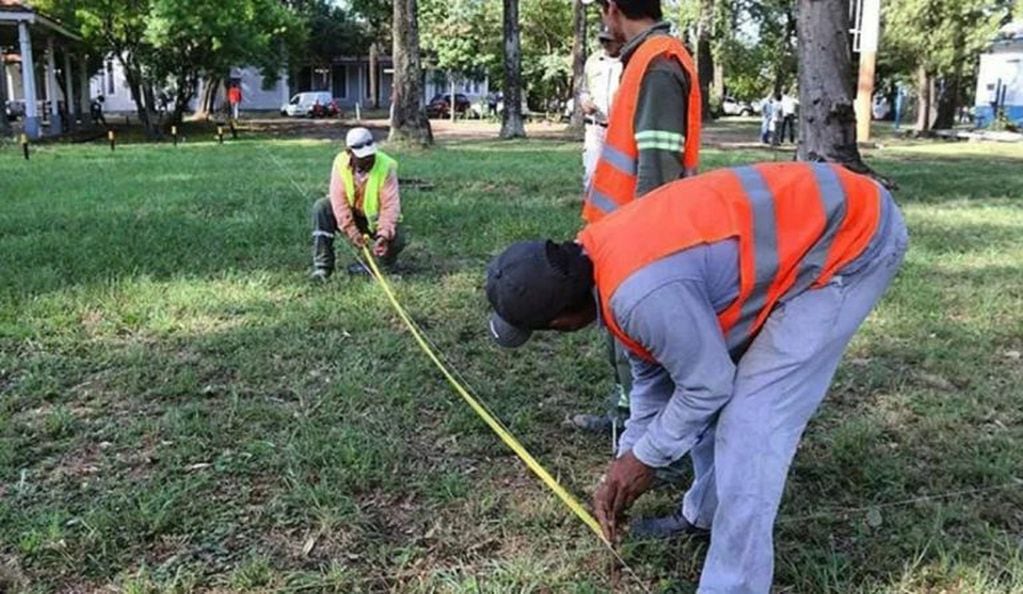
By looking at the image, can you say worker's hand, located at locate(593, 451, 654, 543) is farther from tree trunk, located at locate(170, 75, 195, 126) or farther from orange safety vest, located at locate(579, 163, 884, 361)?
tree trunk, located at locate(170, 75, 195, 126)

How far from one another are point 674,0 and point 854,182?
34.5 meters

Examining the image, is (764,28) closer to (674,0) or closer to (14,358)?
(674,0)

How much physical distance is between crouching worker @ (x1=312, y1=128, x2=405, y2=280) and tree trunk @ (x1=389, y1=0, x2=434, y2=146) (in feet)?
36.1

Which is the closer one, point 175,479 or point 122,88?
point 175,479

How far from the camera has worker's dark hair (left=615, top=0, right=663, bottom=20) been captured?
118 inches

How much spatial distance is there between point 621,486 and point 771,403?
0.41 metres

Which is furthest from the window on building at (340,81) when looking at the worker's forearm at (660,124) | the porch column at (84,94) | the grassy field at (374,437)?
the worker's forearm at (660,124)

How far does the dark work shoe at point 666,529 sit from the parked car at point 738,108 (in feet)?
153

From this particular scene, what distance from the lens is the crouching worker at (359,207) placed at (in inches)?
239

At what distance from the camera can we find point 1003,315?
Result: 546 cm

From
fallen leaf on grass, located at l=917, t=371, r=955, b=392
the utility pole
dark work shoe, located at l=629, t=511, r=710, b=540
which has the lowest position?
dark work shoe, located at l=629, t=511, r=710, b=540

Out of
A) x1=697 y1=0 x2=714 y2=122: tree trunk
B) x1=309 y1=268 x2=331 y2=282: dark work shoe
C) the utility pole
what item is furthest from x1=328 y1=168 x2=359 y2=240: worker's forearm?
x1=697 y1=0 x2=714 y2=122: tree trunk

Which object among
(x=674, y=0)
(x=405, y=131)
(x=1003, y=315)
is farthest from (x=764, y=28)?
(x=1003, y=315)

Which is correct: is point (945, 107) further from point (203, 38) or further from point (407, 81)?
point (203, 38)
